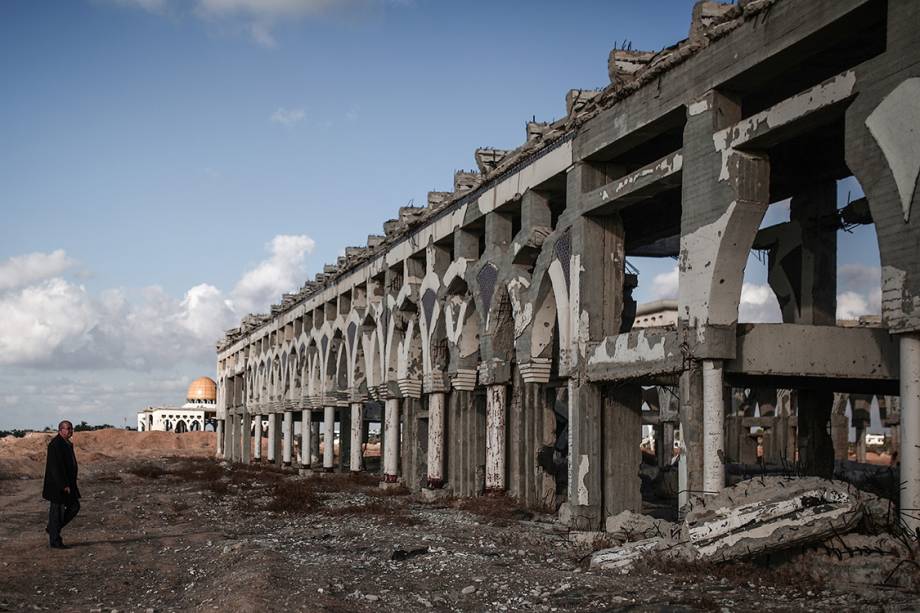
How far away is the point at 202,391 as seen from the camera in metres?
107

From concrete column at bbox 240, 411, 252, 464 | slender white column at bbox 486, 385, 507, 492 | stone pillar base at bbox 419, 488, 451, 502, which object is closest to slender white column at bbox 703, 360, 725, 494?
slender white column at bbox 486, 385, 507, 492

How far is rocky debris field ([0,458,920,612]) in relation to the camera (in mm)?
9383

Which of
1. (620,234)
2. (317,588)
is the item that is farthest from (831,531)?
(620,234)

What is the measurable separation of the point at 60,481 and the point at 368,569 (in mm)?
4775

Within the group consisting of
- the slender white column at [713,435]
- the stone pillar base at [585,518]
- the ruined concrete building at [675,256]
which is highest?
the ruined concrete building at [675,256]

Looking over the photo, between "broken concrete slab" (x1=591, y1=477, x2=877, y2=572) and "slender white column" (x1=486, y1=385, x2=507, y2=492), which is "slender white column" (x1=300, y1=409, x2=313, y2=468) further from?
"broken concrete slab" (x1=591, y1=477, x2=877, y2=572)

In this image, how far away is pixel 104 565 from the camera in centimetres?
1277

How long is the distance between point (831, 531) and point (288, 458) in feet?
113

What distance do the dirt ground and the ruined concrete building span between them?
5.49 ft

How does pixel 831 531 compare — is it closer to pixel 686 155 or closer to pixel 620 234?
pixel 686 155

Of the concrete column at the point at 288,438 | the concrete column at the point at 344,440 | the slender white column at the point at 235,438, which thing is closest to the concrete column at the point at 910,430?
the concrete column at the point at 344,440

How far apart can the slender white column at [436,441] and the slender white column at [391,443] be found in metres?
3.34

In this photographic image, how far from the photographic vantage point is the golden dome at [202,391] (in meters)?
107

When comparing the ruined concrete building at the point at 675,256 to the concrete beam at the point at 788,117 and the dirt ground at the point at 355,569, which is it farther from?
the dirt ground at the point at 355,569
